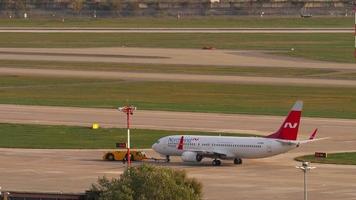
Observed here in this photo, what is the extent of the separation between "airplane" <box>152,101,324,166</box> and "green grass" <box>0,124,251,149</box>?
971cm

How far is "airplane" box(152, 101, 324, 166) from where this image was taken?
337 ft

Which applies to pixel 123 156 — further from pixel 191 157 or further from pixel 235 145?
pixel 235 145

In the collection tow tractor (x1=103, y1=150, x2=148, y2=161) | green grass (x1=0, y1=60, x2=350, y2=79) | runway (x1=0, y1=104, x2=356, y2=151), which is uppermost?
tow tractor (x1=103, y1=150, x2=148, y2=161)

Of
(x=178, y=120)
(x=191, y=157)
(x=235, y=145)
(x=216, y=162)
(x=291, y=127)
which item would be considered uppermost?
(x=291, y=127)

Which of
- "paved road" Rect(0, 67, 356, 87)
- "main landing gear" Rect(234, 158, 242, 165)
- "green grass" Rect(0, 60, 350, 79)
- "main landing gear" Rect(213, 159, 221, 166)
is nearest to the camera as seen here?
"main landing gear" Rect(234, 158, 242, 165)

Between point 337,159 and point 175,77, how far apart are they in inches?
2995

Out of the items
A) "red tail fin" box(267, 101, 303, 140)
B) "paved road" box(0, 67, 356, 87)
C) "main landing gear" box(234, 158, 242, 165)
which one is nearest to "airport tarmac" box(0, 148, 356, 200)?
"main landing gear" box(234, 158, 242, 165)

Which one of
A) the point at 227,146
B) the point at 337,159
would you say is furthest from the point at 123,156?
the point at 337,159

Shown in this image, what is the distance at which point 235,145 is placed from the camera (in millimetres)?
104250

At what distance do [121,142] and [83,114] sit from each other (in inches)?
907

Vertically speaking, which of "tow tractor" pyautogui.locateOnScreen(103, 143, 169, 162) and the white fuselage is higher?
the white fuselage

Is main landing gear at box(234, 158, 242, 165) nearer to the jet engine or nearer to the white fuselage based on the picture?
the white fuselage

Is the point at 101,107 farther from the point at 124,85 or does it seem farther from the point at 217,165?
the point at 217,165

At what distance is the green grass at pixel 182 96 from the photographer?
145 m
